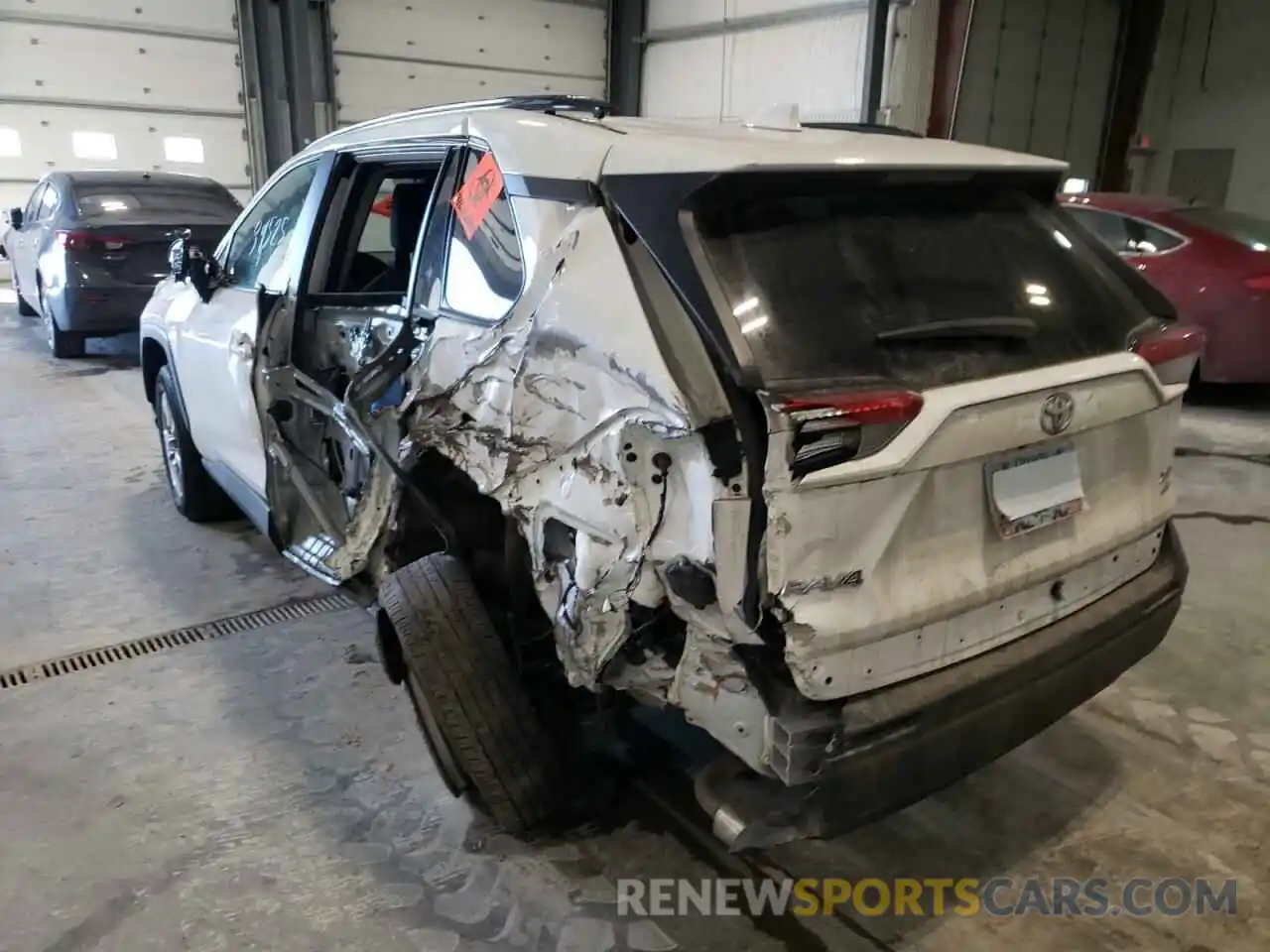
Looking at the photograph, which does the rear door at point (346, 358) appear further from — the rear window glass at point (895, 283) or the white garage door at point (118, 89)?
the white garage door at point (118, 89)

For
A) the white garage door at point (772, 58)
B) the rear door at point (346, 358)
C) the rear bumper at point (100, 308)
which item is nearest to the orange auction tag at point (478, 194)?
the rear door at point (346, 358)

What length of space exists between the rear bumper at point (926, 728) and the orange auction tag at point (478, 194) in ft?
4.46

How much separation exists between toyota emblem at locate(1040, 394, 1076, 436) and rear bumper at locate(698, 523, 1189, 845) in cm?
45

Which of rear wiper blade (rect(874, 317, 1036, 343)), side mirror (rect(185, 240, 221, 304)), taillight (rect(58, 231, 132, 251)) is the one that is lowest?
taillight (rect(58, 231, 132, 251))

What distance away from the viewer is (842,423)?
5.21 ft

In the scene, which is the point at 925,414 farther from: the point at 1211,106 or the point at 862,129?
the point at 1211,106

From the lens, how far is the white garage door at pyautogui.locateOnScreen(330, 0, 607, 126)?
38.3 feet

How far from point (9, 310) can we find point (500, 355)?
11583 millimetres

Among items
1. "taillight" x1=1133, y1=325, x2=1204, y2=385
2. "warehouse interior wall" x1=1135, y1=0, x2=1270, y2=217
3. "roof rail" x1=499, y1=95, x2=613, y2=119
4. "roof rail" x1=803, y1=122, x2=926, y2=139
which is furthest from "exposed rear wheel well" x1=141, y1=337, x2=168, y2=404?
"warehouse interior wall" x1=1135, y1=0, x2=1270, y2=217

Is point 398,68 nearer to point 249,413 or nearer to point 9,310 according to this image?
point 9,310

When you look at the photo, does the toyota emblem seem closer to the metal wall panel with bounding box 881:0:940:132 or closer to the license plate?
the license plate

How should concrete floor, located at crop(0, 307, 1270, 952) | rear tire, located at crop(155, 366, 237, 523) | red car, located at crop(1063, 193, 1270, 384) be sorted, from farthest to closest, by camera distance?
red car, located at crop(1063, 193, 1270, 384)
rear tire, located at crop(155, 366, 237, 523)
concrete floor, located at crop(0, 307, 1270, 952)

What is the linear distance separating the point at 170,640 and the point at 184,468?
1.20 metres

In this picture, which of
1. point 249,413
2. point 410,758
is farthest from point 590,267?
point 249,413
